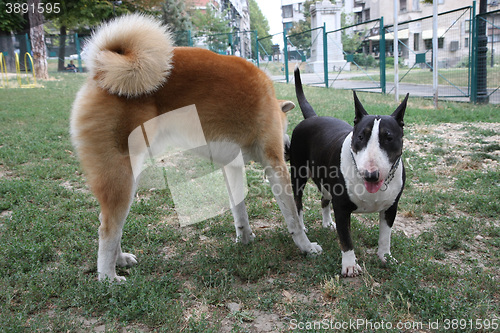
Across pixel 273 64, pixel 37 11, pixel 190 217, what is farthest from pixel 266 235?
pixel 273 64

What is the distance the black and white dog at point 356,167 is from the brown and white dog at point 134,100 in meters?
0.62

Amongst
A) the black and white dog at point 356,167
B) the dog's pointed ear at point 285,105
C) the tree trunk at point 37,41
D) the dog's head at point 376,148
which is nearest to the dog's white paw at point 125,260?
the black and white dog at point 356,167

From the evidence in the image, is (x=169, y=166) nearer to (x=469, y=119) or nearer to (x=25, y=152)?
(x=25, y=152)

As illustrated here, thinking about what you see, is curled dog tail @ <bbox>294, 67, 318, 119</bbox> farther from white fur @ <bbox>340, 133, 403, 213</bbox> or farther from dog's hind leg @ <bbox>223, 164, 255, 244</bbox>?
white fur @ <bbox>340, 133, 403, 213</bbox>

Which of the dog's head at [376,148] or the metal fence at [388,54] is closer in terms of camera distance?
the dog's head at [376,148]

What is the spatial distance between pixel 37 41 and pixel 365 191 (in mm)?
20211

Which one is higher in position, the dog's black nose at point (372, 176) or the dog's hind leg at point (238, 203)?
the dog's black nose at point (372, 176)

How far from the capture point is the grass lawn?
8.14 ft

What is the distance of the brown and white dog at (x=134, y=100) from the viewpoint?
2.76 metres

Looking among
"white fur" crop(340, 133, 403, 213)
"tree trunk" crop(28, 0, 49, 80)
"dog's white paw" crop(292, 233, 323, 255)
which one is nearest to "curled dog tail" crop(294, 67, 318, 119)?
"white fur" crop(340, 133, 403, 213)

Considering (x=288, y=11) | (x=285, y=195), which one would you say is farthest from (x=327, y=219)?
(x=288, y=11)

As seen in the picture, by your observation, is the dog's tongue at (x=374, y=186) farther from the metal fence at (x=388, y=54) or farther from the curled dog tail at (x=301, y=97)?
the metal fence at (x=388, y=54)

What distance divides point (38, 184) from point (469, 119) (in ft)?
27.1

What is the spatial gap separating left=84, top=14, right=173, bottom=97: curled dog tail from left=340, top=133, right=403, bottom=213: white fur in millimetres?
1516
